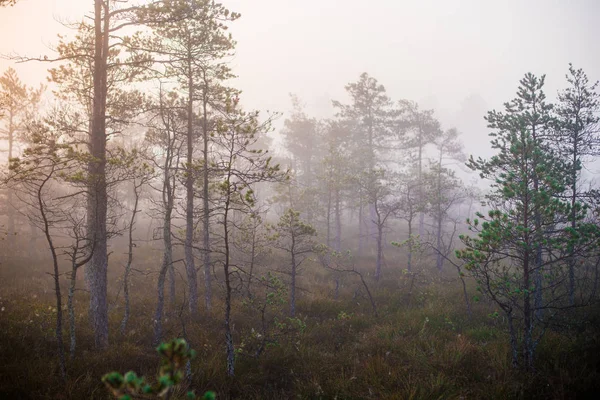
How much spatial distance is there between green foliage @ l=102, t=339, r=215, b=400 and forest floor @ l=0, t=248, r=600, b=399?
4.69m

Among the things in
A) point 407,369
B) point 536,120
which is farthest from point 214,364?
point 536,120

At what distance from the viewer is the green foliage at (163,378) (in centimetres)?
161

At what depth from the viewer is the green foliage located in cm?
161

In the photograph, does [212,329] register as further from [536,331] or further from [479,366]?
[536,331]

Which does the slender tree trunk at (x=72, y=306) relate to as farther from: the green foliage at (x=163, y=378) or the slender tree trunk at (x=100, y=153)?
the green foliage at (x=163, y=378)

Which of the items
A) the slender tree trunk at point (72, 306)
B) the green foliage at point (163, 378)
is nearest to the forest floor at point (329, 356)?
the slender tree trunk at point (72, 306)

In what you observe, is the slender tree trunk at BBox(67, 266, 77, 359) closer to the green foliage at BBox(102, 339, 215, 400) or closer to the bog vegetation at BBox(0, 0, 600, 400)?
the bog vegetation at BBox(0, 0, 600, 400)

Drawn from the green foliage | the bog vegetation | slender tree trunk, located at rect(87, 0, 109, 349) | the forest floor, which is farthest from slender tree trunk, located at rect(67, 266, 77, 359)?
the green foliage

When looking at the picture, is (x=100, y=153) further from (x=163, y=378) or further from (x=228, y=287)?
(x=163, y=378)

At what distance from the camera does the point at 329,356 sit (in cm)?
748

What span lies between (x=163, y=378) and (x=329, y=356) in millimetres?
6782

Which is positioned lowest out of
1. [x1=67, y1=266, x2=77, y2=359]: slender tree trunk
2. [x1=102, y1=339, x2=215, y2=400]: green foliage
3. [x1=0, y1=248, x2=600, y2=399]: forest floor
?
[x1=0, y1=248, x2=600, y2=399]: forest floor

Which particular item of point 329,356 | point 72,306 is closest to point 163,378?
point 72,306

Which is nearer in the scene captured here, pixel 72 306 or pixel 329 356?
pixel 72 306
